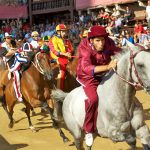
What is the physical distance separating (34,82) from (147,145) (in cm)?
442

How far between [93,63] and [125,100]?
27.2 inches

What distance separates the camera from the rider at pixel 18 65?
917cm

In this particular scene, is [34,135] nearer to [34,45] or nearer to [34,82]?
[34,82]

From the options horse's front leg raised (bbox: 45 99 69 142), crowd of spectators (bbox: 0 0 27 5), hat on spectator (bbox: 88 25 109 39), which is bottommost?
horse's front leg raised (bbox: 45 99 69 142)

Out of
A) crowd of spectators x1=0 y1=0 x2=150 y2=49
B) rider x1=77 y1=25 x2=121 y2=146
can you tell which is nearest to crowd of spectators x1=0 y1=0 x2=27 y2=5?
crowd of spectators x1=0 y1=0 x2=150 y2=49

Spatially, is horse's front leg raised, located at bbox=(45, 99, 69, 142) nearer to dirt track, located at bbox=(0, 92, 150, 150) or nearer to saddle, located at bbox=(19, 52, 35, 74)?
dirt track, located at bbox=(0, 92, 150, 150)

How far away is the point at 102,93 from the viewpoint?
5.07 m

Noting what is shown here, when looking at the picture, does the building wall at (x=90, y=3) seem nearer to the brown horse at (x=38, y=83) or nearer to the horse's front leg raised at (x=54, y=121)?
the brown horse at (x=38, y=83)

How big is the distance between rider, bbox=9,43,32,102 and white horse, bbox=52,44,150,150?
4.32 metres

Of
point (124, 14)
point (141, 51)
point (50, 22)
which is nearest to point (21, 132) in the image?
point (141, 51)

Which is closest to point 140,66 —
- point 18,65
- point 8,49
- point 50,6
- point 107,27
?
point 18,65

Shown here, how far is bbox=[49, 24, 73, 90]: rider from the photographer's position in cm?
908

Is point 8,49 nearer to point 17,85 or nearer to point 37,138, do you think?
point 17,85

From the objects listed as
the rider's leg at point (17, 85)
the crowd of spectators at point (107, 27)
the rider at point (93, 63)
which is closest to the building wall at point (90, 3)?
the crowd of spectators at point (107, 27)
